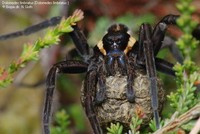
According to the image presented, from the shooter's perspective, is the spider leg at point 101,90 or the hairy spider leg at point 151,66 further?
the spider leg at point 101,90

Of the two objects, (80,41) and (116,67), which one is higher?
(80,41)

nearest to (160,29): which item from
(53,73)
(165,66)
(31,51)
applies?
(165,66)

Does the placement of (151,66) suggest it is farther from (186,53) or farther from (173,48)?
(173,48)

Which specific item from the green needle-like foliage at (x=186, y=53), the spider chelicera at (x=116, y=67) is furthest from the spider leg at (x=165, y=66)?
the green needle-like foliage at (x=186, y=53)

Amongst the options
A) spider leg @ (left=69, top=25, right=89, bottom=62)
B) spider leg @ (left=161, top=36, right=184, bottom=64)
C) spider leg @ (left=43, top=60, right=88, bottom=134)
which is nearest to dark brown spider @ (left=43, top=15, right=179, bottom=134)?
spider leg @ (left=43, top=60, right=88, bottom=134)

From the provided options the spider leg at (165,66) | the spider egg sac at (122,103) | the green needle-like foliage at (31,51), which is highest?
the green needle-like foliage at (31,51)

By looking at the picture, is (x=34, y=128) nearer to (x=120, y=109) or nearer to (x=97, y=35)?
(x=97, y=35)

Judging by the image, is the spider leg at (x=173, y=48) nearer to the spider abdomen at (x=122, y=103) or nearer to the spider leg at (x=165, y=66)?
the spider leg at (x=165, y=66)
